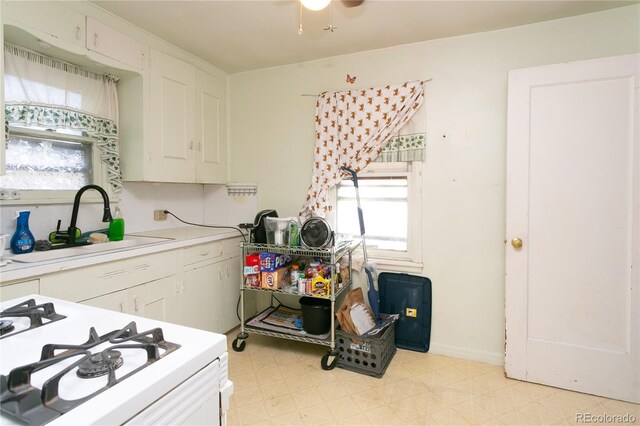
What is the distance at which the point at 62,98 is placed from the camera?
2.13 m

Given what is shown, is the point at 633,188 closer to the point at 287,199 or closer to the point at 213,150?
the point at 287,199

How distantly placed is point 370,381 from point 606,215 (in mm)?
1764

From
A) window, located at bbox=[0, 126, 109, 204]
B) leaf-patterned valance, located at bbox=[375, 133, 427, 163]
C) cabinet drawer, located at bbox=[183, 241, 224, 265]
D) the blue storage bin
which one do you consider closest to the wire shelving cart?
cabinet drawer, located at bbox=[183, 241, 224, 265]

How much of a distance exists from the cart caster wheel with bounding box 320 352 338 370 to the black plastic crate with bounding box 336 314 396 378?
0.12 ft

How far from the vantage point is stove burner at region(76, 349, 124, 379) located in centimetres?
65

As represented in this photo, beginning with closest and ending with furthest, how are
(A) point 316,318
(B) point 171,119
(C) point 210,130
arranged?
(A) point 316,318 < (B) point 171,119 < (C) point 210,130

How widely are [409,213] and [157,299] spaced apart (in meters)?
1.91

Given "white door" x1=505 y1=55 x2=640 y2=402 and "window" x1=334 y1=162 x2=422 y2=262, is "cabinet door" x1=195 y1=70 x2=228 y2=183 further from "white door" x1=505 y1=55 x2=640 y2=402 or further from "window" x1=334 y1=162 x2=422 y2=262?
"white door" x1=505 y1=55 x2=640 y2=402

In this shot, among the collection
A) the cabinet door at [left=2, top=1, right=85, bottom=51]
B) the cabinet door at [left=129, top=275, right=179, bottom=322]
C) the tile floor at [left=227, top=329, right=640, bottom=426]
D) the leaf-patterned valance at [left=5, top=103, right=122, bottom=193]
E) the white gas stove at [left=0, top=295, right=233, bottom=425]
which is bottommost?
the tile floor at [left=227, top=329, right=640, bottom=426]

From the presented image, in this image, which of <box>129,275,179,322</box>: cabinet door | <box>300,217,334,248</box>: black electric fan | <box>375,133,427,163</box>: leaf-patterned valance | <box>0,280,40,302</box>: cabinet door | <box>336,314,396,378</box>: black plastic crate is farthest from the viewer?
<box>375,133,427,163</box>: leaf-patterned valance

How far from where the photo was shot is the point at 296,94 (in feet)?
9.82

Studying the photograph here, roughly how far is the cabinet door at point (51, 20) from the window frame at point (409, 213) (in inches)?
80.4

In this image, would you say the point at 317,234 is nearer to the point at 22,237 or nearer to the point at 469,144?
the point at 469,144

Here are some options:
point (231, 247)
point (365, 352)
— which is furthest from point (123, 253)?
point (365, 352)
